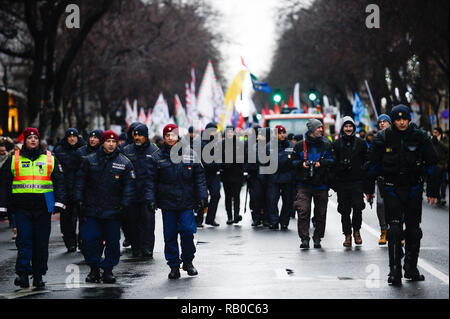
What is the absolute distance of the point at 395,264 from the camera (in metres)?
10.1

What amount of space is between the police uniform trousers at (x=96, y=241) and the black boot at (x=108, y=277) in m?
0.04

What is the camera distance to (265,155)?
1762cm

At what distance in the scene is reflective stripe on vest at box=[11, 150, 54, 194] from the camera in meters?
10.8

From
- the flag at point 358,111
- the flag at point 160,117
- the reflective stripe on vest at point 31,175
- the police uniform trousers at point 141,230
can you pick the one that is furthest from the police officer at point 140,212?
the flag at point 160,117

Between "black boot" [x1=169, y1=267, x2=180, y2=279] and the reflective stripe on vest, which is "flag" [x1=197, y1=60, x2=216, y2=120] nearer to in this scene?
"black boot" [x1=169, y1=267, x2=180, y2=279]

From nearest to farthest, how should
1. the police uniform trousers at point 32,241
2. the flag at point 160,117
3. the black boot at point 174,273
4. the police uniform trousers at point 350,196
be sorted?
the police uniform trousers at point 32,241 < the black boot at point 174,273 < the police uniform trousers at point 350,196 < the flag at point 160,117

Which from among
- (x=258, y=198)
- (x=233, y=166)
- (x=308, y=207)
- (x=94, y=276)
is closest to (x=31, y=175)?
(x=94, y=276)

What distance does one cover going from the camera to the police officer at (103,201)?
35.8ft

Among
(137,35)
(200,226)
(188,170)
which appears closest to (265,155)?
(200,226)

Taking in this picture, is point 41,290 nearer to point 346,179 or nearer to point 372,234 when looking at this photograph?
point 346,179

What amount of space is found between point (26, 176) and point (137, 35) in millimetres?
37451

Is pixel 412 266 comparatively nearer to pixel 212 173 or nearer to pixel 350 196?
pixel 350 196

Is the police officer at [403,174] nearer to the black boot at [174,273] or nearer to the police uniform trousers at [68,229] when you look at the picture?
the black boot at [174,273]

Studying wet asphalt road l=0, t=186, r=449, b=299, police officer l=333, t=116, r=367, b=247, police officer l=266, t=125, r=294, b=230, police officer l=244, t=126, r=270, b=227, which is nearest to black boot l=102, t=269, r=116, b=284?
wet asphalt road l=0, t=186, r=449, b=299
